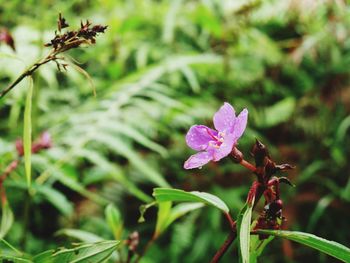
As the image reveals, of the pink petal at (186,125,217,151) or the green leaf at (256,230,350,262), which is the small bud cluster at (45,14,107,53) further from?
the green leaf at (256,230,350,262)

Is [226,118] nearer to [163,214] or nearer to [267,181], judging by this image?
[267,181]

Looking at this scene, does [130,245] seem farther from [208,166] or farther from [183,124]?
[208,166]

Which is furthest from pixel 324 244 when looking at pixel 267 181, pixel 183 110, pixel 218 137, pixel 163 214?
pixel 183 110

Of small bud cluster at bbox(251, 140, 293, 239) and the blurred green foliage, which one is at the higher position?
the blurred green foliage

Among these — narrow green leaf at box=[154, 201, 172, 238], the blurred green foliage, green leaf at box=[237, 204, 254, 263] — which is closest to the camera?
green leaf at box=[237, 204, 254, 263]

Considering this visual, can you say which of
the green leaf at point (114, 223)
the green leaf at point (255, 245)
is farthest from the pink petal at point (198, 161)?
the green leaf at point (114, 223)

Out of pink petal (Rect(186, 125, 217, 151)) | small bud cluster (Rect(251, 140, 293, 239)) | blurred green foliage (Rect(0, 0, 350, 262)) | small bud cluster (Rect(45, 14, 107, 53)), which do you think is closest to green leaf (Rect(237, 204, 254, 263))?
small bud cluster (Rect(251, 140, 293, 239))
